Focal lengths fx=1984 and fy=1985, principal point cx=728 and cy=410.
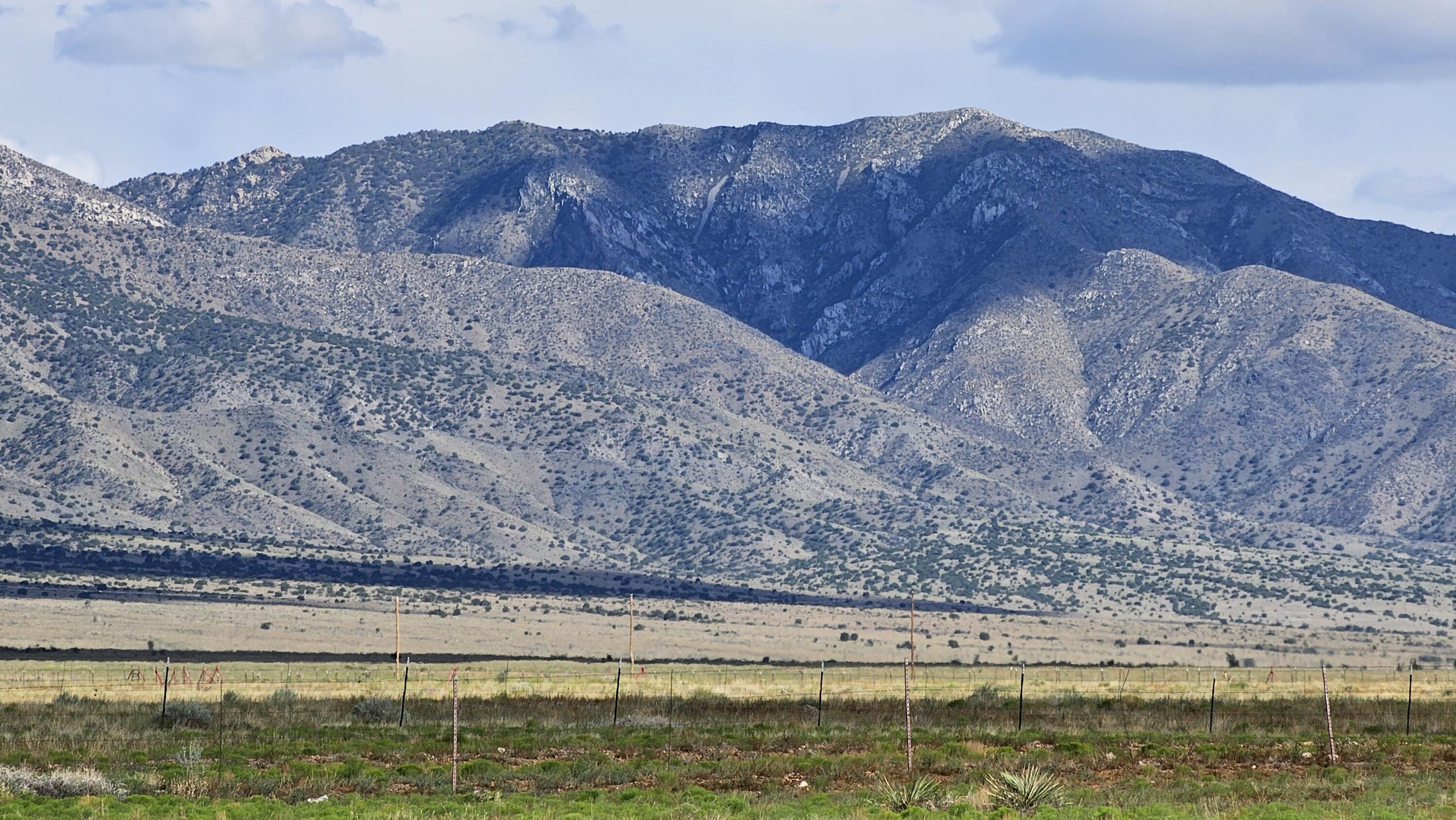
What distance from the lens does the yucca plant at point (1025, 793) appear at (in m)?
31.1

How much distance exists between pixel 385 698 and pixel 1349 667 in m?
44.0

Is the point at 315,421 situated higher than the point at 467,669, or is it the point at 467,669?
the point at 315,421

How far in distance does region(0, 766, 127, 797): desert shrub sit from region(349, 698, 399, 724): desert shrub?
12820 mm

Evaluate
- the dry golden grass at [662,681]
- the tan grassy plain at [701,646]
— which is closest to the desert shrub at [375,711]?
the dry golden grass at [662,681]

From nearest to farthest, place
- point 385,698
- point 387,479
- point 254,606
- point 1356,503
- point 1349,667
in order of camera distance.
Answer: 1. point 385,698
2. point 1349,667
3. point 254,606
4. point 387,479
5. point 1356,503

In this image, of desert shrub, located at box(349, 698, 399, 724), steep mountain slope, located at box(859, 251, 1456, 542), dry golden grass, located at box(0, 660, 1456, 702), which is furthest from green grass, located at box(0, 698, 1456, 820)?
steep mountain slope, located at box(859, 251, 1456, 542)

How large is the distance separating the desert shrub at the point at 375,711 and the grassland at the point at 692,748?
10cm

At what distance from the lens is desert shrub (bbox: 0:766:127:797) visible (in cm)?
3100

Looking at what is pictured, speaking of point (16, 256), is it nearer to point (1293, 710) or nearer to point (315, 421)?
point (315, 421)

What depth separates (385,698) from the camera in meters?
49.3

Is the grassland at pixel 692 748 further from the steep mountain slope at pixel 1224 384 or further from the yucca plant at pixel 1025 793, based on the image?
the steep mountain slope at pixel 1224 384

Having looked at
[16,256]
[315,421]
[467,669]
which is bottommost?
[467,669]

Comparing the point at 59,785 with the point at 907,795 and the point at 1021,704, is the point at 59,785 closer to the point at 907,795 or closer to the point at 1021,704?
the point at 907,795

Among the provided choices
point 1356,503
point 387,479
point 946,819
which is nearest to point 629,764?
point 946,819
